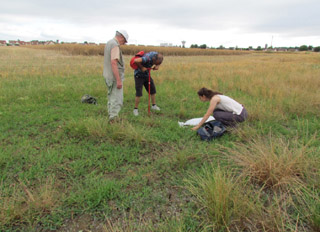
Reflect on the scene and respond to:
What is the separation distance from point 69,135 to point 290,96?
6.27 m

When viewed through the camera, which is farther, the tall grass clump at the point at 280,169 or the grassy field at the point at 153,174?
the tall grass clump at the point at 280,169

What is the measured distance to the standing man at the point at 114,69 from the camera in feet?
12.6

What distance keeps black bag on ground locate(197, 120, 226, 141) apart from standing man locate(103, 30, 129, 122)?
5.83ft

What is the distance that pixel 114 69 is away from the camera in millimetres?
3893

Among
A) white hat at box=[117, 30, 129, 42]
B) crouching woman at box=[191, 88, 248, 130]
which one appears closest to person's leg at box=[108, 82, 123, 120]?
white hat at box=[117, 30, 129, 42]

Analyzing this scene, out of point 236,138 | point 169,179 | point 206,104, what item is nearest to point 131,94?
point 206,104

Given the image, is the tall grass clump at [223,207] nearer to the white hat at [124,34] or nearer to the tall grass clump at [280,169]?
the tall grass clump at [280,169]

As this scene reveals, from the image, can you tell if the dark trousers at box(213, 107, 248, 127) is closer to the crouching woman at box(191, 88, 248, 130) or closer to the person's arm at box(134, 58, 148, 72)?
the crouching woman at box(191, 88, 248, 130)

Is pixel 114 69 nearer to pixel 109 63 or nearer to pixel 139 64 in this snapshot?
pixel 109 63

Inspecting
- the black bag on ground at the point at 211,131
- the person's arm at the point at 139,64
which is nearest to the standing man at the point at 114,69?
the person's arm at the point at 139,64

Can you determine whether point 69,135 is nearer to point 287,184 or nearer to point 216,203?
point 216,203

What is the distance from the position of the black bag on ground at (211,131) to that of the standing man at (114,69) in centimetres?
178

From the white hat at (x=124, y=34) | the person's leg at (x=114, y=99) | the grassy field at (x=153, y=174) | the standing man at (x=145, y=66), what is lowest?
the grassy field at (x=153, y=174)

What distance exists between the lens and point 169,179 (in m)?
2.72
